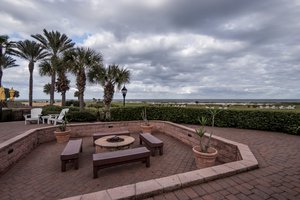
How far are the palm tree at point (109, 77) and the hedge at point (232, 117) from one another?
1.77 metres

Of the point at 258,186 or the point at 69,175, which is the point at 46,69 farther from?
the point at 258,186

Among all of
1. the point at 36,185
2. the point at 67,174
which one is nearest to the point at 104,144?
the point at 67,174

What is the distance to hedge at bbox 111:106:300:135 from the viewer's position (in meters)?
6.76

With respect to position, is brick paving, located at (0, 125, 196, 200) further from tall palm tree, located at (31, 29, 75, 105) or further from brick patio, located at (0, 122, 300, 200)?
tall palm tree, located at (31, 29, 75, 105)

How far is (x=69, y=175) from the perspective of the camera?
3746mm

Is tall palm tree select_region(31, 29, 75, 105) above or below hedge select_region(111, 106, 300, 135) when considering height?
above

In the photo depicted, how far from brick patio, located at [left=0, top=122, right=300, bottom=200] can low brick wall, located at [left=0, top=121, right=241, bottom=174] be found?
343 millimetres

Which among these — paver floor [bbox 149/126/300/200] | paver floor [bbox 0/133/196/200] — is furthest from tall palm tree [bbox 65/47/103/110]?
paver floor [bbox 149/126/300/200]

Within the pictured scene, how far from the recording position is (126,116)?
32.7ft

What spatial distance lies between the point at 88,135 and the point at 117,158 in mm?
4600

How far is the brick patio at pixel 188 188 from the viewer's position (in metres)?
2.39

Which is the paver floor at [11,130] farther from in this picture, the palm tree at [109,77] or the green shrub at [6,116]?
the palm tree at [109,77]

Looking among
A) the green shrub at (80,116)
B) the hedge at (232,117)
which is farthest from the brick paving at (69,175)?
the green shrub at (80,116)

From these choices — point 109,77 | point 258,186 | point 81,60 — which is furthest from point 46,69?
point 258,186
